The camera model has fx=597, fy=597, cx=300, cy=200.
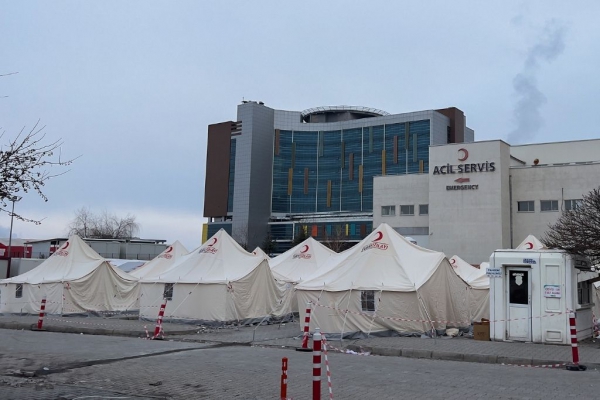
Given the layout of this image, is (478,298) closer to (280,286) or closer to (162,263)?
(280,286)

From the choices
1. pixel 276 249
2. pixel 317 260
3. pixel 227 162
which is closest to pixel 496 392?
pixel 317 260

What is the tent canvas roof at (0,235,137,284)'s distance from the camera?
31.2 m

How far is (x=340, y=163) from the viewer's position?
393 feet

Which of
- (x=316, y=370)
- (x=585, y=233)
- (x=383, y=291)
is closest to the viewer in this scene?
(x=316, y=370)

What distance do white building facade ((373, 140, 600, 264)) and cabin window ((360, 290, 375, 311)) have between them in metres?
47.2

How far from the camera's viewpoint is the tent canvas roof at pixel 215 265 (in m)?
26.5

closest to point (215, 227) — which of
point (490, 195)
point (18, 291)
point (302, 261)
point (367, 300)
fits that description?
point (490, 195)

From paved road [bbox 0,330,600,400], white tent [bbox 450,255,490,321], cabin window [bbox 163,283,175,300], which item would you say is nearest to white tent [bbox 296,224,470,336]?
white tent [bbox 450,255,490,321]

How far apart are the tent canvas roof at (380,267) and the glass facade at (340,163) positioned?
8775 cm

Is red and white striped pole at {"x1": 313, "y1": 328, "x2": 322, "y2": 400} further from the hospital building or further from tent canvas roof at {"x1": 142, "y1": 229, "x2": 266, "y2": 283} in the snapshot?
the hospital building

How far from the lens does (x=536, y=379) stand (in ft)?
38.1

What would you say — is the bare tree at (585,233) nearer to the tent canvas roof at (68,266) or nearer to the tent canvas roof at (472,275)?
the tent canvas roof at (472,275)

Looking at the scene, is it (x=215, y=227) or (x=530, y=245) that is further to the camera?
(x=215, y=227)

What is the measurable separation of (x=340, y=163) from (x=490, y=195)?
56709mm
